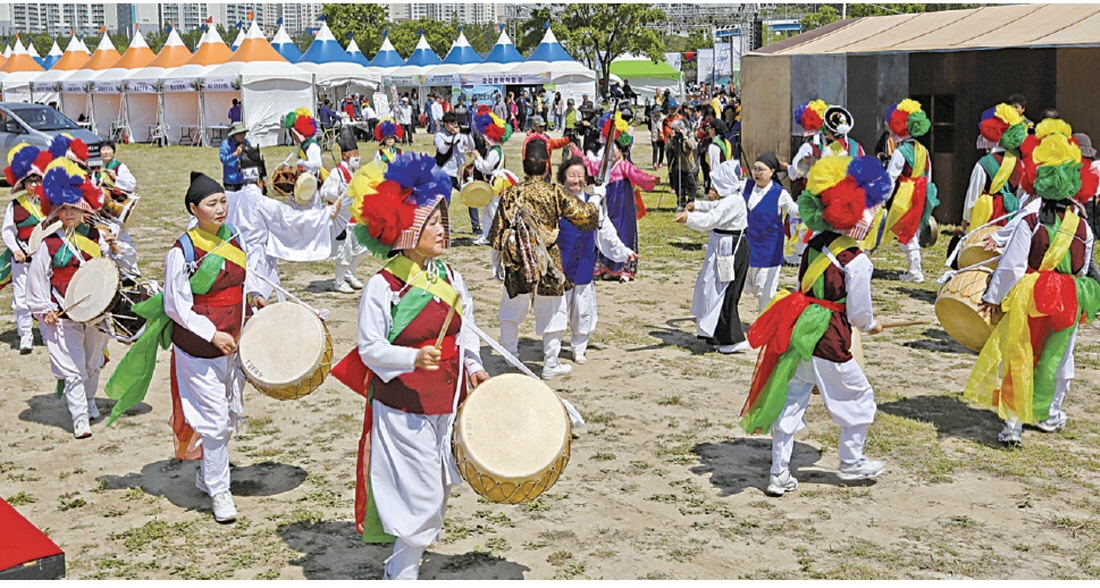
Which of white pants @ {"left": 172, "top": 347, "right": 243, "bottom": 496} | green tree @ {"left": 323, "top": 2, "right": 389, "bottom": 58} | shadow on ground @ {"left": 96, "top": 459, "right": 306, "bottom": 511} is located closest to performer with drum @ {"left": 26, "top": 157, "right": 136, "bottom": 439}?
shadow on ground @ {"left": 96, "top": 459, "right": 306, "bottom": 511}

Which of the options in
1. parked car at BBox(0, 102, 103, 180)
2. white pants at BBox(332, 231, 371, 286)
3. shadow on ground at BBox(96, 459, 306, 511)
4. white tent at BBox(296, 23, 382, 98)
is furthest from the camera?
white tent at BBox(296, 23, 382, 98)

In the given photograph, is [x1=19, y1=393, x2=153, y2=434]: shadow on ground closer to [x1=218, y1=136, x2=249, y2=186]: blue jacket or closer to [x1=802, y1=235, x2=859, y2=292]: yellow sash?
[x1=218, y1=136, x2=249, y2=186]: blue jacket

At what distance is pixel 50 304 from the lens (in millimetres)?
7637

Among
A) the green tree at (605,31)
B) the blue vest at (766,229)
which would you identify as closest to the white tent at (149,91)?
the green tree at (605,31)

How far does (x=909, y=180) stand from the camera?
12.1 metres

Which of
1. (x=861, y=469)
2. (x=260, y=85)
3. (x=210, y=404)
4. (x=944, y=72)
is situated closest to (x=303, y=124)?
(x=210, y=404)

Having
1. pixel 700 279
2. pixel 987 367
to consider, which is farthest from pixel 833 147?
pixel 987 367

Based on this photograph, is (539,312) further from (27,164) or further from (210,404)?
(27,164)

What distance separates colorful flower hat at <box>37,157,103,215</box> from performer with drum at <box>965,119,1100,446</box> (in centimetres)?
580

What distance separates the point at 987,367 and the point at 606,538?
283 cm

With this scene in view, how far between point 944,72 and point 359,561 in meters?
13.1

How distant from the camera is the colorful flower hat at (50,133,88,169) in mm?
8453

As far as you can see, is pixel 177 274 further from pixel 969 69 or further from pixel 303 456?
pixel 969 69

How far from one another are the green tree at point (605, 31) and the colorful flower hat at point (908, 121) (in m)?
42.2
